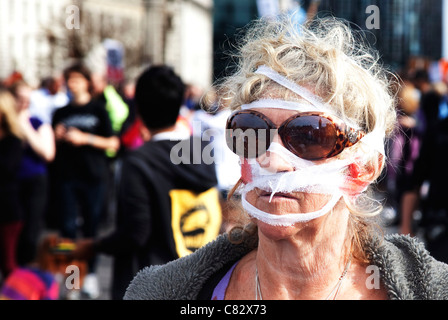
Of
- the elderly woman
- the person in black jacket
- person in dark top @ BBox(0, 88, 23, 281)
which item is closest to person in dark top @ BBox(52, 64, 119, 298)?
person in dark top @ BBox(0, 88, 23, 281)

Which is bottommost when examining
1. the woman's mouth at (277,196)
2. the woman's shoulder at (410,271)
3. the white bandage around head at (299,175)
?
the woman's shoulder at (410,271)

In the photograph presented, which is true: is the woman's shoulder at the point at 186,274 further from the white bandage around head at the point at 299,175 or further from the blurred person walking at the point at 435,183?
the blurred person walking at the point at 435,183

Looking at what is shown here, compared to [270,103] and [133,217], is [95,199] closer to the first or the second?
[133,217]

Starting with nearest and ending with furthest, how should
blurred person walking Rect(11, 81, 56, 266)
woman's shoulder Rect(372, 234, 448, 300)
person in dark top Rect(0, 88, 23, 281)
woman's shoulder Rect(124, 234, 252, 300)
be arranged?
1. woman's shoulder Rect(372, 234, 448, 300)
2. woman's shoulder Rect(124, 234, 252, 300)
3. person in dark top Rect(0, 88, 23, 281)
4. blurred person walking Rect(11, 81, 56, 266)

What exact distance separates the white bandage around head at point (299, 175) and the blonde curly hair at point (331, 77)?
17 mm

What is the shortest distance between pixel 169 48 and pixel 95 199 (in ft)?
213

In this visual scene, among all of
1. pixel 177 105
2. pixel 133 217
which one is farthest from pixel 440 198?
Answer: pixel 133 217

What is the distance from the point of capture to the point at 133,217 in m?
3.42

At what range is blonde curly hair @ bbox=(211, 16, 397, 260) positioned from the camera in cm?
181

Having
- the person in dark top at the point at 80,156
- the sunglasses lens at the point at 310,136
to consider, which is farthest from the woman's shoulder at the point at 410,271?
the person in dark top at the point at 80,156

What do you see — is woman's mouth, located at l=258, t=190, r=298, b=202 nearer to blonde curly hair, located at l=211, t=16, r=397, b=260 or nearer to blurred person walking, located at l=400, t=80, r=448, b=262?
blonde curly hair, located at l=211, t=16, r=397, b=260

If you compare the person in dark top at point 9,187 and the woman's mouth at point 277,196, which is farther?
the person in dark top at point 9,187

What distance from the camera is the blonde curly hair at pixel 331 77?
1810 millimetres

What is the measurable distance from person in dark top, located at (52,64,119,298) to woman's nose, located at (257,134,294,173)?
5.09 meters
